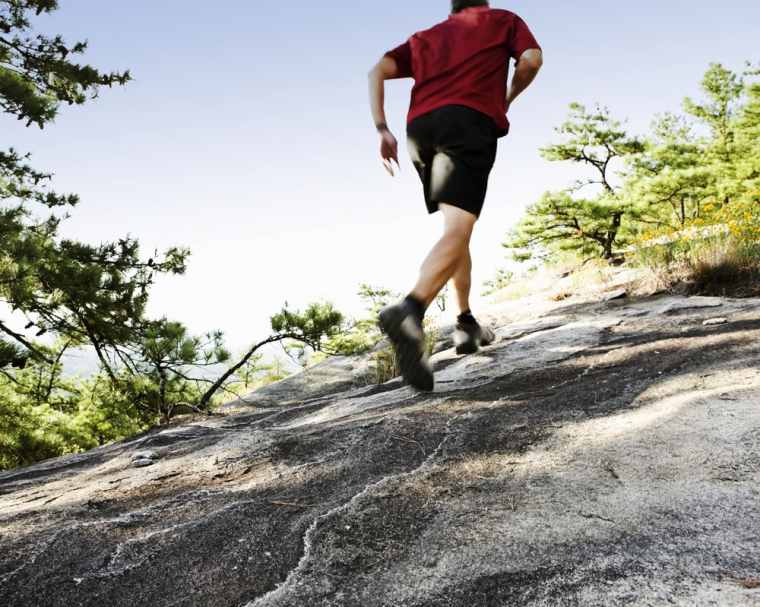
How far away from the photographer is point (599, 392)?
1.92 metres

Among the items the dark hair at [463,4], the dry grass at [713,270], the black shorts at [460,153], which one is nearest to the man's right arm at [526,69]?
the black shorts at [460,153]

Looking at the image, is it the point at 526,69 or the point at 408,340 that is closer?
the point at 408,340

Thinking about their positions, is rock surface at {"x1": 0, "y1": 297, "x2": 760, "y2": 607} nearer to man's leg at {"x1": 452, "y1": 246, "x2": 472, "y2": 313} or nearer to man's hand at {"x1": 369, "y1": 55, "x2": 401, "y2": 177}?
man's leg at {"x1": 452, "y1": 246, "x2": 472, "y2": 313}

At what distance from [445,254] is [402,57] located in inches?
43.4

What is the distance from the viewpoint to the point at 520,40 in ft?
7.37

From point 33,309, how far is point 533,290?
280 inches

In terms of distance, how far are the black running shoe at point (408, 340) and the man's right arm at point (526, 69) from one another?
1238mm

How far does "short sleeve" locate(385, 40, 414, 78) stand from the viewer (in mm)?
2447

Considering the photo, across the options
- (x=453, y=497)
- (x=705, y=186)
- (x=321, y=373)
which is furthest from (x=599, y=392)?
(x=705, y=186)

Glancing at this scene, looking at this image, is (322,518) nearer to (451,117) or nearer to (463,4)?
(451,117)

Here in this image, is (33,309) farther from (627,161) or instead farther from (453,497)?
(627,161)

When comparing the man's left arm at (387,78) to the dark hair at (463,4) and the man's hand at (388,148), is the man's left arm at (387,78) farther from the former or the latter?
the dark hair at (463,4)

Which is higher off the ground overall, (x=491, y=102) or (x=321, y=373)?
(x=491, y=102)

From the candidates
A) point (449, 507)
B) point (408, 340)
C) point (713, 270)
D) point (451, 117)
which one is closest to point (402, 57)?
point (451, 117)
